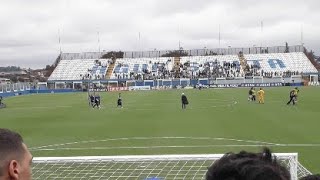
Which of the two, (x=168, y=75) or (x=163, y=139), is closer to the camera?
(x=163, y=139)

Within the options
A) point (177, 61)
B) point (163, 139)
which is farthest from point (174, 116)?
point (177, 61)

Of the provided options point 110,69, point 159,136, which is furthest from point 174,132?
point 110,69

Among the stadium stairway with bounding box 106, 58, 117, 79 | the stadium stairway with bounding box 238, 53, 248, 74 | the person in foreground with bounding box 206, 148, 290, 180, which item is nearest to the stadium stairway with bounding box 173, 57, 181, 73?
the stadium stairway with bounding box 238, 53, 248, 74

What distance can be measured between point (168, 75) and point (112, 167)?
3440 inches

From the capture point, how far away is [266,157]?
2438 mm

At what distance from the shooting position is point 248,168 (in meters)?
2.23

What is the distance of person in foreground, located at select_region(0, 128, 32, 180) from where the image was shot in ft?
8.10

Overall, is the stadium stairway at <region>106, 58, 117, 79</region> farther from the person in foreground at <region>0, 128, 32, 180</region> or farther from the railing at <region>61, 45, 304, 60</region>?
the person in foreground at <region>0, 128, 32, 180</region>

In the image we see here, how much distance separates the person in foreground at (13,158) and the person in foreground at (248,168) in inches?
36.9

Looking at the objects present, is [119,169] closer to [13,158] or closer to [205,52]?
[13,158]

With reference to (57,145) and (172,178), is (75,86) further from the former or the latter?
(172,178)

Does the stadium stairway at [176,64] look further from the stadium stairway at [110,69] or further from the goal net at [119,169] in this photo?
the goal net at [119,169]

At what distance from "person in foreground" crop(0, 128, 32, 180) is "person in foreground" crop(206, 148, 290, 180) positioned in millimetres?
936

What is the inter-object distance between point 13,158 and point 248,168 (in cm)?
116
